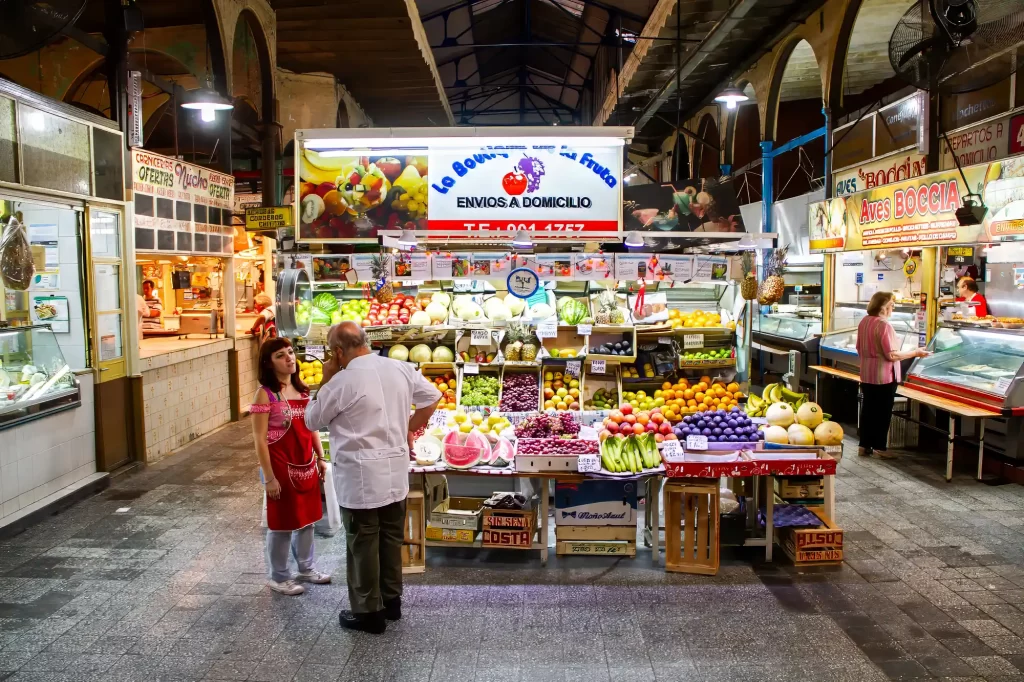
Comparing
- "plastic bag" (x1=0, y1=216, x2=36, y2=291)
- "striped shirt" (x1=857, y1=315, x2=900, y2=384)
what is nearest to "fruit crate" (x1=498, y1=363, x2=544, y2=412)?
"striped shirt" (x1=857, y1=315, x2=900, y2=384)

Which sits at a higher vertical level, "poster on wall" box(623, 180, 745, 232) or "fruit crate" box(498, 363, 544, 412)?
"poster on wall" box(623, 180, 745, 232)

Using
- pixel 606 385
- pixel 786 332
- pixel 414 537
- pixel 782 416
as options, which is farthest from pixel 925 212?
pixel 414 537

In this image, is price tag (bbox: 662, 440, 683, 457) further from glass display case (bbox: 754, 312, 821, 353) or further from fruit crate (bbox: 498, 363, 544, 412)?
glass display case (bbox: 754, 312, 821, 353)

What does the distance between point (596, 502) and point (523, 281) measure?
2.27 meters

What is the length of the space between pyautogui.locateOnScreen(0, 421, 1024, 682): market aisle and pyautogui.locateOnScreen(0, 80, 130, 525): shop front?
2.63 ft

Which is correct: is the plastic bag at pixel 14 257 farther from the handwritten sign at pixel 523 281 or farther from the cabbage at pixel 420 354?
the handwritten sign at pixel 523 281

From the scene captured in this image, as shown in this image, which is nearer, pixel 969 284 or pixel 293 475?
pixel 293 475

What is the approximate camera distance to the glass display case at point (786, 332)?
11.2m

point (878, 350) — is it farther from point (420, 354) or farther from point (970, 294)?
point (420, 354)

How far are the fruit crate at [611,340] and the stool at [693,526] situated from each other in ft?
6.12

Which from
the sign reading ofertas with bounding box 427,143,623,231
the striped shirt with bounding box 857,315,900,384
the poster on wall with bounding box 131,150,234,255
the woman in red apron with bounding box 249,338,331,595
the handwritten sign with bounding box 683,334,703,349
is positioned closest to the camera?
the woman in red apron with bounding box 249,338,331,595

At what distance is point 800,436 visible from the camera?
17.8 ft

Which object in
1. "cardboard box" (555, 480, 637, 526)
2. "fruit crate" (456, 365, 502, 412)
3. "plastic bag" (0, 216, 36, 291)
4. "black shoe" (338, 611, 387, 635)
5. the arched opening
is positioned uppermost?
the arched opening

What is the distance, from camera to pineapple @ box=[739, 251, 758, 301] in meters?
6.86
